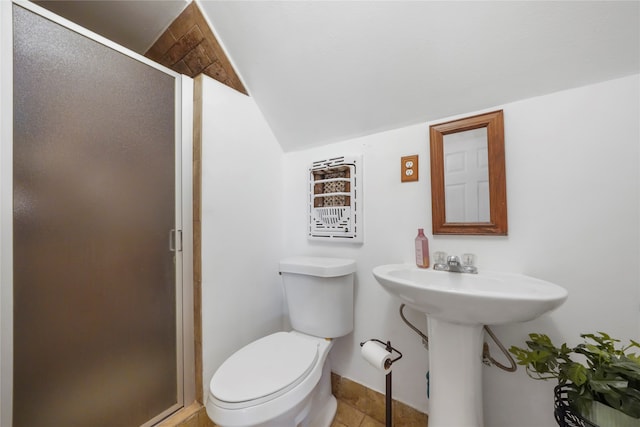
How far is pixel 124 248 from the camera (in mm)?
1014

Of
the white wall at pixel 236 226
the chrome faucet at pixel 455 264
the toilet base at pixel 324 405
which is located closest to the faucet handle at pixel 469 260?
the chrome faucet at pixel 455 264

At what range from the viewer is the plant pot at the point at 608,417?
2.05 ft

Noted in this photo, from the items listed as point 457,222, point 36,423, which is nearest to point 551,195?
point 457,222

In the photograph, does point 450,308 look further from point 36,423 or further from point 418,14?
point 36,423

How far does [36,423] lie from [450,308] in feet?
4.73

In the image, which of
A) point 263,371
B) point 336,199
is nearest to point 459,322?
point 263,371

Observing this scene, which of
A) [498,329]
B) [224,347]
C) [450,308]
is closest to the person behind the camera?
[450,308]

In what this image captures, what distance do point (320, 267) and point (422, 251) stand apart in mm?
494

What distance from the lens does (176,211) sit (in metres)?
1.19

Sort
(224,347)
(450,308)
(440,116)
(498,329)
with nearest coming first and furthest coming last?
(450,308) → (498,329) → (440,116) → (224,347)

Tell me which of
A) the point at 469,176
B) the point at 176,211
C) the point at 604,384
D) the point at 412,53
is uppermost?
the point at 412,53

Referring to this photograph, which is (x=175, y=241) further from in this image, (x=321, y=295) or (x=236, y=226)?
(x=321, y=295)

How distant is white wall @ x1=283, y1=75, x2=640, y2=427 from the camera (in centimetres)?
82

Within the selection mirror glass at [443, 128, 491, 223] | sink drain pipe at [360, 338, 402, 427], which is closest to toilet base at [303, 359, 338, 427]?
sink drain pipe at [360, 338, 402, 427]
